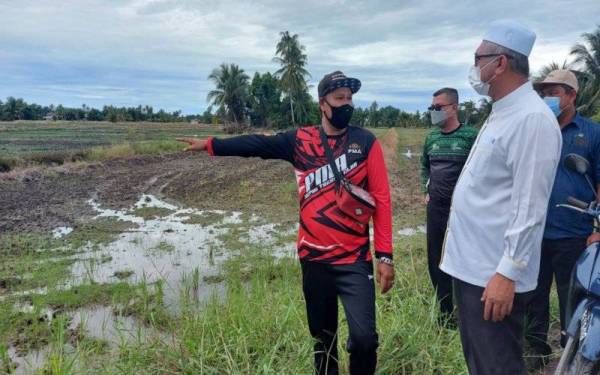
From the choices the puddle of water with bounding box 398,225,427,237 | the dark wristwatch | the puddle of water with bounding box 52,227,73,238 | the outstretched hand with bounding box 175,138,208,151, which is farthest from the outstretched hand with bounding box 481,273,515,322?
the puddle of water with bounding box 52,227,73,238

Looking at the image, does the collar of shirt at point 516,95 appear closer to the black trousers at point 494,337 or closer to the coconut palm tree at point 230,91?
the black trousers at point 494,337

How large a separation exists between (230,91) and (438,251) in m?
45.1

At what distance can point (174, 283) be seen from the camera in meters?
6.04

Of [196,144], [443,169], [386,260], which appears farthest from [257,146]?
[443,169]

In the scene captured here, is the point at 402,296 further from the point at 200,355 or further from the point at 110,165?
the point at 110,165

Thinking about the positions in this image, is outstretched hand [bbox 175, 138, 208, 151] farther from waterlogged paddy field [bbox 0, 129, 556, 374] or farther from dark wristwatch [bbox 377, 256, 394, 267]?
waterlogged paddy field [bbox 0, 129, 556, 374]

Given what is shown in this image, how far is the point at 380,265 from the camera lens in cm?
256

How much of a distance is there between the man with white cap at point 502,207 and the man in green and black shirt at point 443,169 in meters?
1.58

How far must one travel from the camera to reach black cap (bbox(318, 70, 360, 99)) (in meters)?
2.55

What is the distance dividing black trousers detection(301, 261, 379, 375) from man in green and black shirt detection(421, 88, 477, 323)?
4.32 ft

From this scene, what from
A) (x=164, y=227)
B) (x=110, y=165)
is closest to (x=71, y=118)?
(x=110, y=165)

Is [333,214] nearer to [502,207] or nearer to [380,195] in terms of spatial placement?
[380,195]

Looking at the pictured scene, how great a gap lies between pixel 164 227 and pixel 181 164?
1206 centimetres

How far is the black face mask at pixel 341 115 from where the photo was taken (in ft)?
8.34
